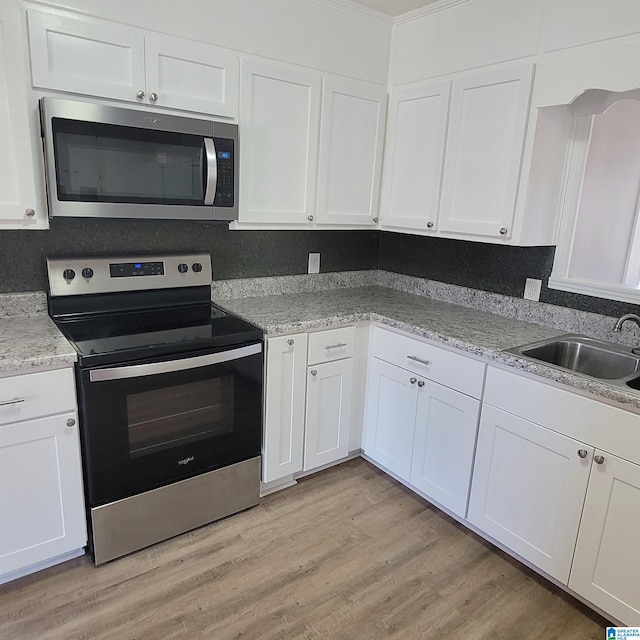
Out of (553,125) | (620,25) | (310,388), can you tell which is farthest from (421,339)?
(620,25)

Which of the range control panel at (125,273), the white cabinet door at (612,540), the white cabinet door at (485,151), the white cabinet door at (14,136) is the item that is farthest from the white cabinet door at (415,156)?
the white cabinet door at (14,136)

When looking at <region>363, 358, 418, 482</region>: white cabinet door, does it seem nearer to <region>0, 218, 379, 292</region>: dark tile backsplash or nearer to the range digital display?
<region>0, 218, 379, 292</region>: dark tile backsplash

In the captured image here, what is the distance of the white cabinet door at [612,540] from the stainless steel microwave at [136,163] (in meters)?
1.82

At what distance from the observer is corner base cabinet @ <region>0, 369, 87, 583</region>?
1.68m

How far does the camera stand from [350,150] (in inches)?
104

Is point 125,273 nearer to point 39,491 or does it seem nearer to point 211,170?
point 211,170

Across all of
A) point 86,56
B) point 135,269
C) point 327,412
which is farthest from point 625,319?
point 86,56

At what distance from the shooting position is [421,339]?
2.31m

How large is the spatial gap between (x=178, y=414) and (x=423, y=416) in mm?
1140

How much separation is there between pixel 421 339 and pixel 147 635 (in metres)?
1.60

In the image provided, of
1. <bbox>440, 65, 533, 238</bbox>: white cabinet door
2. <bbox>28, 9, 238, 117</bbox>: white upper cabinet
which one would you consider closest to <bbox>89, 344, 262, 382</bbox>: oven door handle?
<bbox>28, 9, 238, 117</bbox>: white upper cabinet

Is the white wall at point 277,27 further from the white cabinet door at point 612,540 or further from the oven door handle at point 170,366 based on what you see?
the white cabinet door at point 612,540

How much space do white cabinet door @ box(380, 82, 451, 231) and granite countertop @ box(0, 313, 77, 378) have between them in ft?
5.90

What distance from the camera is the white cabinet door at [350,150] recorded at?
2.52 metres
